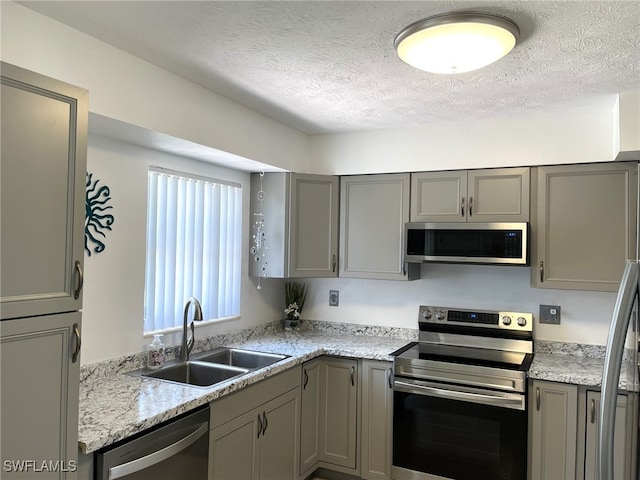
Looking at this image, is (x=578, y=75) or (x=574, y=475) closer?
(x=578, y=75)

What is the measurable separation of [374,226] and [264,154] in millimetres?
929

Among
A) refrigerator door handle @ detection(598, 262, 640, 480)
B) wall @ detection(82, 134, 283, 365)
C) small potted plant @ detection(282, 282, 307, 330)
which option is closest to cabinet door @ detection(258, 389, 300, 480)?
wall @ detection(82, 134, 283, 365)

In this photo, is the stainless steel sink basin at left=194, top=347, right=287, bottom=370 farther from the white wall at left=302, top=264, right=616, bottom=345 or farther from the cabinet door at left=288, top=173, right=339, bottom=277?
the white wall at left=302, top=264, right=616, bottom=345

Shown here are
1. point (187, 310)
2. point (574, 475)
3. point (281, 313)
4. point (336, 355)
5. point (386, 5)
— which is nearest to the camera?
point (386, 5)

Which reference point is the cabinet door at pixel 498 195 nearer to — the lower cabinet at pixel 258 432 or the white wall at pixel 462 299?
the white wall at pixel 462 299

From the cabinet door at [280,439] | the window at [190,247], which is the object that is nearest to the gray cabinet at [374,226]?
the window at [190,247]

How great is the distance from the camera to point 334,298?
3771 millimetres

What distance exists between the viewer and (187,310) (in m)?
2.70

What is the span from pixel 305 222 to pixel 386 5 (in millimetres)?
1916

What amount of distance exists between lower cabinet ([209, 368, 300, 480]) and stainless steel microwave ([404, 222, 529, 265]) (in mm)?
1127

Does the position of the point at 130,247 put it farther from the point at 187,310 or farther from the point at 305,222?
the point at 305,222

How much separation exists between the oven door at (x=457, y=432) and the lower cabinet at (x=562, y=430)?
6 cm

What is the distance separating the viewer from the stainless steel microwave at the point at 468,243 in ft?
9.37

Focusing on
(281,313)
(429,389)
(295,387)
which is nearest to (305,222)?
(281,313)
